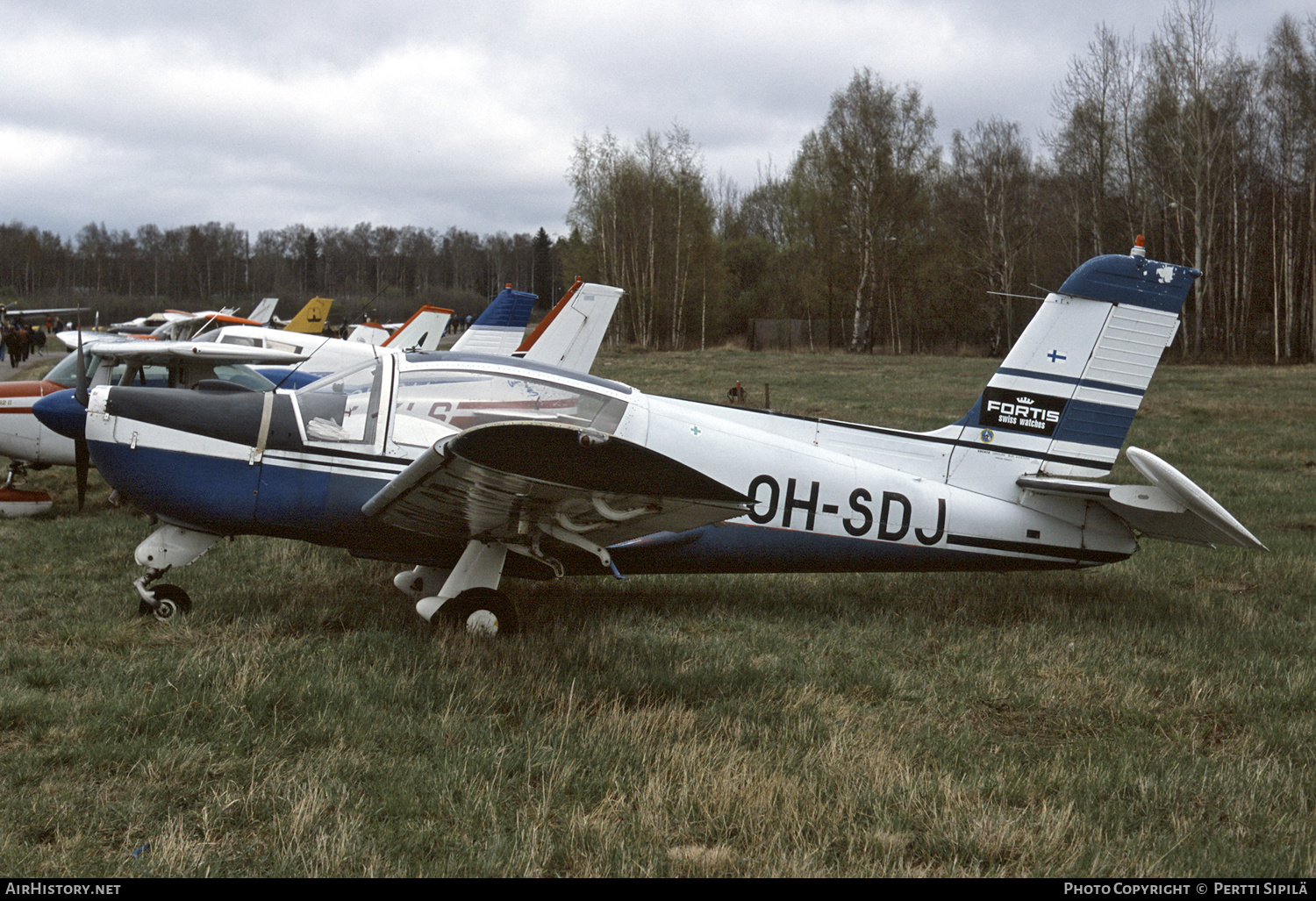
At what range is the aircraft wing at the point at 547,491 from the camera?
4066 mm

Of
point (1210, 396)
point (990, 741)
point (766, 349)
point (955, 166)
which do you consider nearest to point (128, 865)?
point (990, 741)

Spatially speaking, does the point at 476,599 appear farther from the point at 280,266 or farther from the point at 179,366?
the point at 280,266

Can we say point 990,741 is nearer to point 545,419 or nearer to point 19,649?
point 545,419

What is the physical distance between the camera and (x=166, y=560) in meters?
5.68

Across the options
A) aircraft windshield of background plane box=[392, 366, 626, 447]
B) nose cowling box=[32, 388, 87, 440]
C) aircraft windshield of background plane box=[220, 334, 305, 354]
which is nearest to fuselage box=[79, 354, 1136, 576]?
aircraft windshield of background plane box=[392, 366, 626, 447]

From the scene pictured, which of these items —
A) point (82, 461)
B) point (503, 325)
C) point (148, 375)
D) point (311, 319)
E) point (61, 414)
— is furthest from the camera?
point (311, 319)

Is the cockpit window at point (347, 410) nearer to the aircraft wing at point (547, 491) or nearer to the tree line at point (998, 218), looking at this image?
the aircraft wing at point (547, 491)

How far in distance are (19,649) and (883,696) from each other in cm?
470

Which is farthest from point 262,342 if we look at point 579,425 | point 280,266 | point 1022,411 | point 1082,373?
point 280,266

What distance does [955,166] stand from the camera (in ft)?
158

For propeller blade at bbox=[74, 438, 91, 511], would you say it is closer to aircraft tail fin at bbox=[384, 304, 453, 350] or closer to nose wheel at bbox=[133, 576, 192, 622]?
nose wheel at bbox=[133, 576, 192, 622]

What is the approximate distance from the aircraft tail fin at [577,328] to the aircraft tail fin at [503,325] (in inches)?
147

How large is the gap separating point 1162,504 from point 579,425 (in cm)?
373

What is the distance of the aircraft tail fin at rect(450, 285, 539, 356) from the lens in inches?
645
